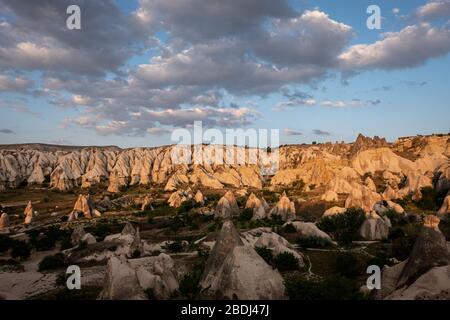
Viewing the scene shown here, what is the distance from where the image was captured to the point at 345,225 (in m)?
37.9

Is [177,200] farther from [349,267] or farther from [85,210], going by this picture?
[349,267]

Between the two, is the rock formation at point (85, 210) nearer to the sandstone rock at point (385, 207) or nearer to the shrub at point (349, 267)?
the sandstone rock at point (385, 207)

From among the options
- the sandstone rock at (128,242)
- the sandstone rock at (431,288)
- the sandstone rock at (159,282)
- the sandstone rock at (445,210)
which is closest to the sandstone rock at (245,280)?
the sandstone rock at (159,282)

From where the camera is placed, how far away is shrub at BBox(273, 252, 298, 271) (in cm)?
2298

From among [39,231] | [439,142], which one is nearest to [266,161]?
[439,142]

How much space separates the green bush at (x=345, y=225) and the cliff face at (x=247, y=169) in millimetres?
10118

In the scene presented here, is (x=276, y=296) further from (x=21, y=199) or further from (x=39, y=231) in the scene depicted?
(x=21, y=199)

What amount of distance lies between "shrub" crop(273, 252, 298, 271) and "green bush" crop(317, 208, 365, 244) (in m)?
11.7

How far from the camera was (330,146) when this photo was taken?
506ft

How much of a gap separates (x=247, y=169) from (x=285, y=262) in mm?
83525

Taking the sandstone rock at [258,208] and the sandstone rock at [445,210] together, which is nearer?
the sandstone rock at [445,210]

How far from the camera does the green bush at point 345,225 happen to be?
34.9 m

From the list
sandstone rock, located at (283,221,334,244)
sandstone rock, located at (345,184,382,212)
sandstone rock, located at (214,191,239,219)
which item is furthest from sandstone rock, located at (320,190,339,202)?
sandstone rock, located at (283,221,334,244)

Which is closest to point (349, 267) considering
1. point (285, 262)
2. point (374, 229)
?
point (285, 262)
